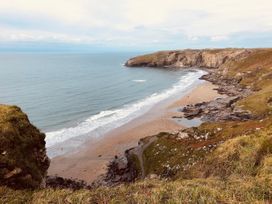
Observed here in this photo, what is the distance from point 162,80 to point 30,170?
97.3 meters

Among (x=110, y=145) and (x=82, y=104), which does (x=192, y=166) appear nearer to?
(x=110, y=145)

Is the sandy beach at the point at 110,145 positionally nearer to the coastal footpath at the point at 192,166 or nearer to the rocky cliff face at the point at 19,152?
the coastal footpath at the point at 192,166

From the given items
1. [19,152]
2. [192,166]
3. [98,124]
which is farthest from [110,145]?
[19,152]

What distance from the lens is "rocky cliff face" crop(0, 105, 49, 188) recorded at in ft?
59.3

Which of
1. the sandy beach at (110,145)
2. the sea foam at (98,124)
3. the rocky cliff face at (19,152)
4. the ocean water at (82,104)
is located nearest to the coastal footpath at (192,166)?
the rocky cliff face at (19,152)

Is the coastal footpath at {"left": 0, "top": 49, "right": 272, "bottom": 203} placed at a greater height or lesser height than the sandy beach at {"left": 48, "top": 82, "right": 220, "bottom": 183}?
greater

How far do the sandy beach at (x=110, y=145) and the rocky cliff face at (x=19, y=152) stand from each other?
10399mm

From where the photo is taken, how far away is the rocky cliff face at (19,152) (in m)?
18.1

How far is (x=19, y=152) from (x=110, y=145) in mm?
23819

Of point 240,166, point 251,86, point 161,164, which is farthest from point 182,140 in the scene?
point 251,86

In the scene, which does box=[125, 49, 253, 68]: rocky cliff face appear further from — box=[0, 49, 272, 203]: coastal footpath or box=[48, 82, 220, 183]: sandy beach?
box=[0, 49, 272, 203]: coastal footpath

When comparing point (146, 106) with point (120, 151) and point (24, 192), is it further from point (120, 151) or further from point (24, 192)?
point (24, 192)

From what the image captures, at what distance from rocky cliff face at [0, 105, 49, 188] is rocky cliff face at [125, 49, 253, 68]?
447 feet

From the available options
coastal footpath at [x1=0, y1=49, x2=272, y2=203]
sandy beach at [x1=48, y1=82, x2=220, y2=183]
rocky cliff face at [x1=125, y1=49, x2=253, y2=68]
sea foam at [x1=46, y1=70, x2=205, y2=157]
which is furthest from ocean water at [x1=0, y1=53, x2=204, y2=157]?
rocky cliff face at [x1=125, y1=49, x2=253, y2=68]
